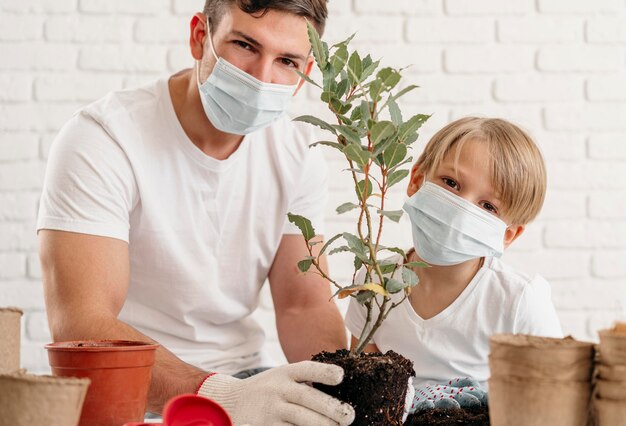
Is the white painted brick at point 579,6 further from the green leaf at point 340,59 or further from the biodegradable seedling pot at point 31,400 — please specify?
the biodegradable seedling pot at point 31,400

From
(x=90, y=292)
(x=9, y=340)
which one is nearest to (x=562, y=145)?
(x=90, y=292)

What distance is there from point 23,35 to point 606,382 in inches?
88.9

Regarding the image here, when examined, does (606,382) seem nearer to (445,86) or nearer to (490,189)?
(490,189)

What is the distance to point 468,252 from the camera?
1.68 m

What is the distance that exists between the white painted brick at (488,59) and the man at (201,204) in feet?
2.61

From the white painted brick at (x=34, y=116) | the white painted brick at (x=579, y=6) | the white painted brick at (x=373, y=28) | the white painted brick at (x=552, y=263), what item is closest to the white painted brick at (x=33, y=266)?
the white painted brick at (x=34, y=116)

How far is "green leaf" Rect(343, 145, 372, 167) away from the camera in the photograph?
109 centimetres

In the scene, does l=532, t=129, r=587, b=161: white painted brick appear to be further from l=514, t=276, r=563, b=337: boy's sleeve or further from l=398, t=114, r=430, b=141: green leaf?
l=398, t=114, r=430, b=141: green leaf

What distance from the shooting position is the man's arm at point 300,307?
191 cm

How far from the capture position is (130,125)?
186 cm

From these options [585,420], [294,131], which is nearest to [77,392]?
[585,420]

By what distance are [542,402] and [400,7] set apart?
2.00 metres

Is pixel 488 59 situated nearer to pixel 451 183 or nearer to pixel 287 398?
pixel 451 183

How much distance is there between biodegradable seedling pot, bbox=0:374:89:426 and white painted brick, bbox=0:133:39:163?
190 cm
